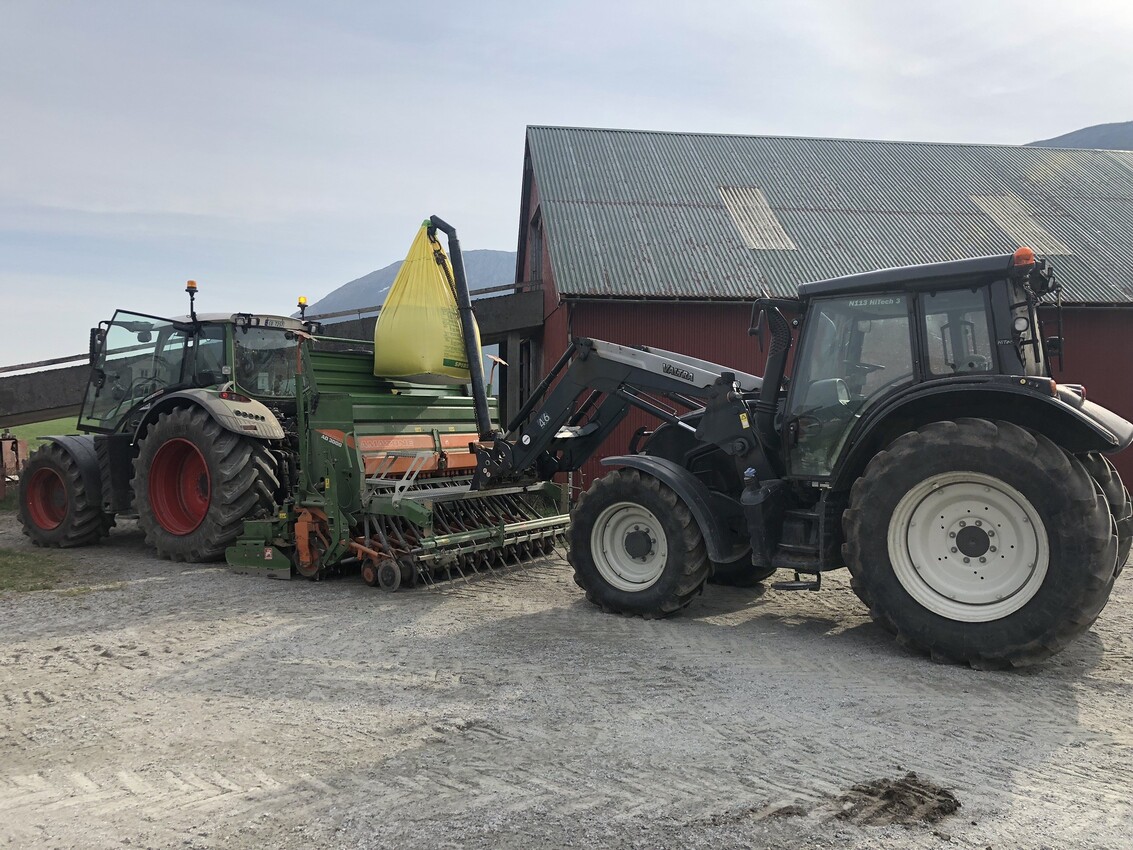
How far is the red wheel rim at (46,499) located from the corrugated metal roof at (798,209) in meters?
6.55

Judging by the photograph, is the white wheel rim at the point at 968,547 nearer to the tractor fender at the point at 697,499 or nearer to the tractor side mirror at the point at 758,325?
the tractor fender at the point at 697,499

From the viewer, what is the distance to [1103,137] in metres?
105

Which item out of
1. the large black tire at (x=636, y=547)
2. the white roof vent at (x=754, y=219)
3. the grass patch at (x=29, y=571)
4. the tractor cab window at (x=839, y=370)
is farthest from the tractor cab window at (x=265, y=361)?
the white roof vent at (x=754, y=219)

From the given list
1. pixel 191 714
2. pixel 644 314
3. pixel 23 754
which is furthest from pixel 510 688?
pixel 644 314

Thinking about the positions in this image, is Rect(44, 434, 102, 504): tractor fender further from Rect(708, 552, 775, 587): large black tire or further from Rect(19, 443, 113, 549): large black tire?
Rect(708, 552, 775, 587): large black tire

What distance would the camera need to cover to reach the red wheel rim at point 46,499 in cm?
888

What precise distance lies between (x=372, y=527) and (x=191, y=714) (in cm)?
297

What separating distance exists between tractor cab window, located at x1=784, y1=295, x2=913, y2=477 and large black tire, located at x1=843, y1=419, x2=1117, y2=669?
17.3 inches

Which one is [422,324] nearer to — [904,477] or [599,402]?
[599,402]

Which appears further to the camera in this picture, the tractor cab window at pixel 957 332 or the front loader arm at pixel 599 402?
the front loader arm at pixel 599 402

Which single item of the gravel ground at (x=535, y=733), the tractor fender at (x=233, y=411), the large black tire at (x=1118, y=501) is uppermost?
the tractor fender at (x=233, y=411)

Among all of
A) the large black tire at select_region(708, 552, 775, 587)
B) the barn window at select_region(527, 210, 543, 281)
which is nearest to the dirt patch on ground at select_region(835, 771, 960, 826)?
the large black tire at select_region(708, 552, 775, 587)

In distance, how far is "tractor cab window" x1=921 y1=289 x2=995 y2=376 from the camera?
15.7ft

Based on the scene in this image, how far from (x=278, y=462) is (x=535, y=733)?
4.89 metres
